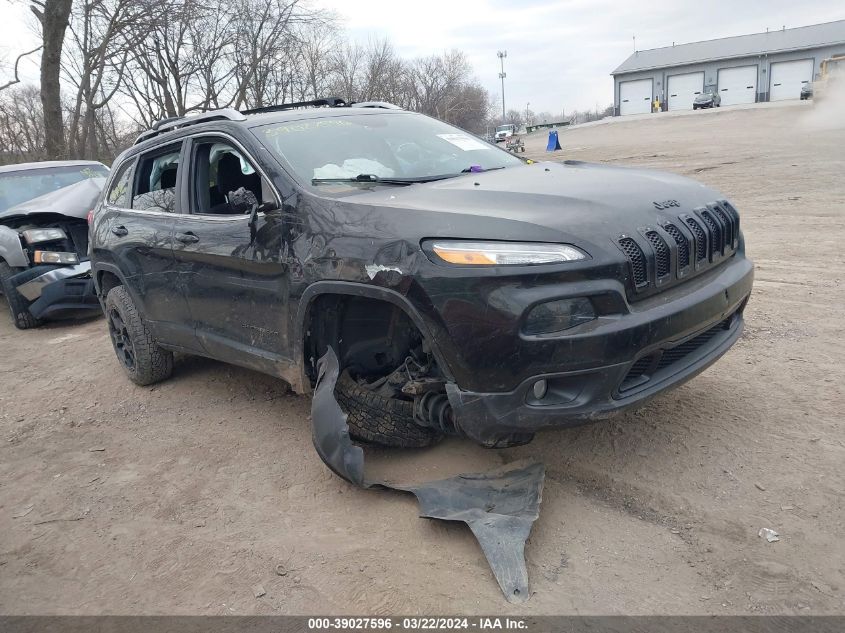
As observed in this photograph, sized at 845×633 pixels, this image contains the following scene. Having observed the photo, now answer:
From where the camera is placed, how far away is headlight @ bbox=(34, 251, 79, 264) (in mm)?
7262

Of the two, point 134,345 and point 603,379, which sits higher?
point 603,379

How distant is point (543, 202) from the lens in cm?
287

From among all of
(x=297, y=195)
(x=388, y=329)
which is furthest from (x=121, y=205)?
(x=388, y=329)

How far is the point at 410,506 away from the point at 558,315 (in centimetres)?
116

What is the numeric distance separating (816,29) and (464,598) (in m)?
77.2

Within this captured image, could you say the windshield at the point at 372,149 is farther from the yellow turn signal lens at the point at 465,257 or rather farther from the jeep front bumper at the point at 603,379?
the jeep front bumper at the point at 603,379

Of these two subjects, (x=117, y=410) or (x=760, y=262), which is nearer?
(x=117, y=410)

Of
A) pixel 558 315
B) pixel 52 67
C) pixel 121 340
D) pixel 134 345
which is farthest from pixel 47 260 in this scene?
pixel 52 67

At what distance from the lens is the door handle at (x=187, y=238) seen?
→ 396 cm

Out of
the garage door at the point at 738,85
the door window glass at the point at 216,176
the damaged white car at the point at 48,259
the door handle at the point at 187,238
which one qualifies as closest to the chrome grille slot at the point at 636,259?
the door window glass at the point at 216,176

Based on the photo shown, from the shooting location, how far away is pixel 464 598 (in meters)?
2.45

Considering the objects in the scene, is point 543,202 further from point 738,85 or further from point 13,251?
point 738,85

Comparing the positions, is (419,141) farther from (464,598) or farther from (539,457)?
(464,598)

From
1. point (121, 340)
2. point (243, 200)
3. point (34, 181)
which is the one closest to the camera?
point (243, 200)
